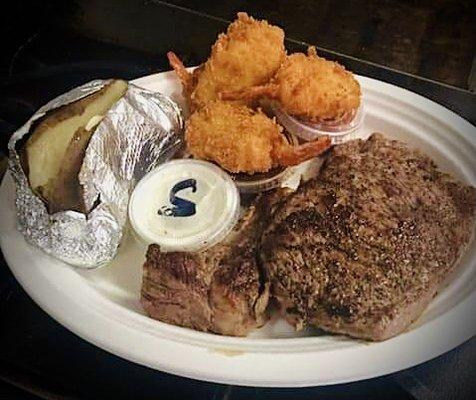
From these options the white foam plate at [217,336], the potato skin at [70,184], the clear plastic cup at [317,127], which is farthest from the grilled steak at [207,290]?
the clear plastic cup at [317,127]

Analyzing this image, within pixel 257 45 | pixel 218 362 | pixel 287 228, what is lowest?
pixel 218 362

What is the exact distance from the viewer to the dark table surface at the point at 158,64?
985mm

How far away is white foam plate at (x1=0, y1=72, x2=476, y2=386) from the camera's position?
94cm

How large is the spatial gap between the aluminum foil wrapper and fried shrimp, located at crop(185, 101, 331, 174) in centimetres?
8

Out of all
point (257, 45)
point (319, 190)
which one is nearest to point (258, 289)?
point (319, 190)

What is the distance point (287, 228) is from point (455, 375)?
286mm

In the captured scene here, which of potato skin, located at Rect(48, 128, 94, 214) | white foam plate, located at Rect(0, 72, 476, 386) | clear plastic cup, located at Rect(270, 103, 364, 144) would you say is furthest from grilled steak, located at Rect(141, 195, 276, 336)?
clear plastic cup, located at Rect(270, 103, 364, 144)

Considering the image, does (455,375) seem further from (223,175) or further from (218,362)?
(223,175)

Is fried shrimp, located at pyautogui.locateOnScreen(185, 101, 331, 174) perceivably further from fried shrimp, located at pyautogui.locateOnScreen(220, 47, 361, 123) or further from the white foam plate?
the white foam plate

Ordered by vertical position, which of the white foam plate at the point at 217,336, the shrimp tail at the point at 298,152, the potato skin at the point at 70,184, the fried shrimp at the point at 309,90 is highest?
the fried shrimp at the point at 309,90

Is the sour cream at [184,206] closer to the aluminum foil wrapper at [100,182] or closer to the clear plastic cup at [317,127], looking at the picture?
the aluminum foil wrapper at [100,182]

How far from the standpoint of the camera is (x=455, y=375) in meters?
0.95

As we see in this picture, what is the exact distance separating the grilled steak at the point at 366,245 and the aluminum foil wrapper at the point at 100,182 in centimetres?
23

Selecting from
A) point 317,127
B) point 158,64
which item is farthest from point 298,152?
point 158,64
